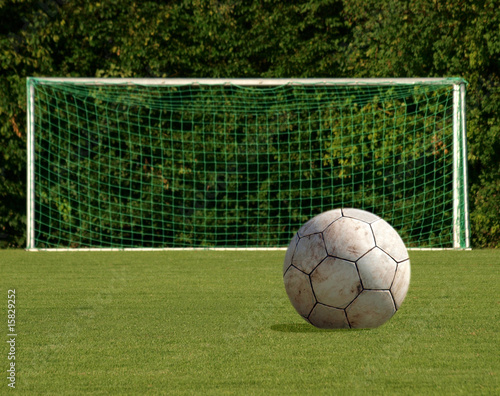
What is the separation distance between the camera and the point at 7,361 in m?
3.50

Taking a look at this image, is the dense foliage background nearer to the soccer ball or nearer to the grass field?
the grass field

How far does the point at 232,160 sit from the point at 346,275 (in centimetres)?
712

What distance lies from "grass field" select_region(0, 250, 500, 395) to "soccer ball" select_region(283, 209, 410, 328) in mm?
114

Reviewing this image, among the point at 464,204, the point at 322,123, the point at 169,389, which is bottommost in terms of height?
the point at 169,389

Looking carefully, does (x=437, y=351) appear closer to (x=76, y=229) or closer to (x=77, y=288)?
(x=77, y=288)

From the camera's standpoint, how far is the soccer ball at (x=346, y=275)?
4199mm

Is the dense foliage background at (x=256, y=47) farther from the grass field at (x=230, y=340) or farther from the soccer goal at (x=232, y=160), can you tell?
the grass field at (x=230, y=340)

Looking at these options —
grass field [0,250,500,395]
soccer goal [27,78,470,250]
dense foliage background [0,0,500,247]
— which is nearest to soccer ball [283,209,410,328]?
grass field [0,250,500,395]

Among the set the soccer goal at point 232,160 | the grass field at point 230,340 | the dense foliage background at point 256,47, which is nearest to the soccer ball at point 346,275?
the grass field at point 230,340

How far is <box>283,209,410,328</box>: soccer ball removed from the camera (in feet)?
13.8

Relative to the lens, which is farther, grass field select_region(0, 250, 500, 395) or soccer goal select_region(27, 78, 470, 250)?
soccer goal select_region(27, 78, 470, 250)

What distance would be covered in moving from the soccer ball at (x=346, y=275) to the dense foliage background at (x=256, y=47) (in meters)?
6.82

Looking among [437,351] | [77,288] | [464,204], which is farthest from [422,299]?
[464,204]

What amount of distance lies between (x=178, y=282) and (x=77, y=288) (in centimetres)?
92
